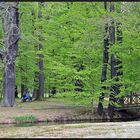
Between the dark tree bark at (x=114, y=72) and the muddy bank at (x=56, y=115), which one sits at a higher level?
the dark tree bark at (x=114, y=72)

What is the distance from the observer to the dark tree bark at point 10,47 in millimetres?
24797

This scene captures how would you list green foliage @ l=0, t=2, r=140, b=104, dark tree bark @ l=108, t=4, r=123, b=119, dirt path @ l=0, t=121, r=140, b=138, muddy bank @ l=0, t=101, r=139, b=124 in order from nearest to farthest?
dirt path @ l=0, t=121, r=140, b=138, muddy bank @ l=0, t=101, r=139, b=124, green foliage @ l=0, t=2, r=140, b=104, dark tree bark @ l=108, t=4, r=123, b=119

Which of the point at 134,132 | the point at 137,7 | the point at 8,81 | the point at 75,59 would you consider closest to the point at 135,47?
the point at 137,7

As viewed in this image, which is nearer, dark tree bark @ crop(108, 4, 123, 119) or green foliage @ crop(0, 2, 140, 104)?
green foliage @ crop(0, 2, 140, 104)

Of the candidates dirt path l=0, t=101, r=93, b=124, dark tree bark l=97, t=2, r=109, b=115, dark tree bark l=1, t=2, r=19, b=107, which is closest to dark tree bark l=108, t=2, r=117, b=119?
dark tree bark l=97, t=2, r=109, b=115

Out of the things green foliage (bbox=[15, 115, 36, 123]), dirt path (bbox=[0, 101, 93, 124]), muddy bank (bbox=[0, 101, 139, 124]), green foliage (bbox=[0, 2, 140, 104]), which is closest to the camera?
green foliage (bbox=[15, 115, 36, 123])

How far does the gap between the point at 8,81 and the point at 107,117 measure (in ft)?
23.1

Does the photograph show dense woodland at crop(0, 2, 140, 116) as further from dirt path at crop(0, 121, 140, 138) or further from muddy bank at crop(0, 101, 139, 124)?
dirt path at crop(0, 121, 140, 138)

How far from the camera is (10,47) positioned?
85.8ft

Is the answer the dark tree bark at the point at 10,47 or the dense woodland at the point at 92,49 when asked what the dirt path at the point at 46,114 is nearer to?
the dense woodland at the point at 92,49

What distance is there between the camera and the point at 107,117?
24438 millimetres

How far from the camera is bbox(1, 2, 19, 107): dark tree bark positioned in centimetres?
2480

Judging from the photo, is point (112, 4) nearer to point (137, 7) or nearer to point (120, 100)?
point (137, 7)

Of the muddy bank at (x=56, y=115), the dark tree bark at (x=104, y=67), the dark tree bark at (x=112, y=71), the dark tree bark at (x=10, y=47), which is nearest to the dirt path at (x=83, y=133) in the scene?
the muddy bank at (x=56, y=115)
